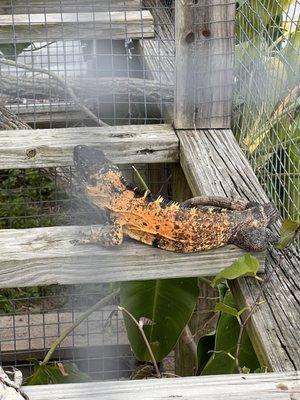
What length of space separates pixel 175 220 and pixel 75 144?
636mm

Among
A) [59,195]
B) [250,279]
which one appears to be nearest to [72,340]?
[59,195]

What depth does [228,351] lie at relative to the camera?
7.91 feet

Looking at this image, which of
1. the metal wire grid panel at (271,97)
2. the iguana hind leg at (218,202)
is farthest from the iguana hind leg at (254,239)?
the metal wire grid panel at (271,97)

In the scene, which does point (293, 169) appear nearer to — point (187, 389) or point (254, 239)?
point (254, 239)

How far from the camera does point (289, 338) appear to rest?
193cm

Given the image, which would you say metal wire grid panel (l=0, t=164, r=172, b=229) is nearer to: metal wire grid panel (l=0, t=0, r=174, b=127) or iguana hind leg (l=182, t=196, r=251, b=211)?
metal wire grid panel (l=0, t=0, r=174, b=127)

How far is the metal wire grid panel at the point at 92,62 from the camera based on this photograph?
10.7 ft

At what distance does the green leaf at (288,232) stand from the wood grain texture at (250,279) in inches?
1.9

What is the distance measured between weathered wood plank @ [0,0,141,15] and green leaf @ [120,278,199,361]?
135 centimetres


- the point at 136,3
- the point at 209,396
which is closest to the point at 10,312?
the point at 136,3

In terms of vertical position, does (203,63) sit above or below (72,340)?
above

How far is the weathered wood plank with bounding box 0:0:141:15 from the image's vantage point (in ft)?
11.7

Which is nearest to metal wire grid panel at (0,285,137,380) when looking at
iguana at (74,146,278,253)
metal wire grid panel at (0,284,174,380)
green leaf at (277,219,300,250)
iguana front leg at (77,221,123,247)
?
metal wire grid panel at (0,284,174,380)

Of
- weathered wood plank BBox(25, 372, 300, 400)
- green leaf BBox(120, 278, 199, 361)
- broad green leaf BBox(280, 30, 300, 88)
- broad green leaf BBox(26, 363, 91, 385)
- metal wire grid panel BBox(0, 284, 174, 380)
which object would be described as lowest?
metal wire grid panel BBox(0, 284, 174, 380)
